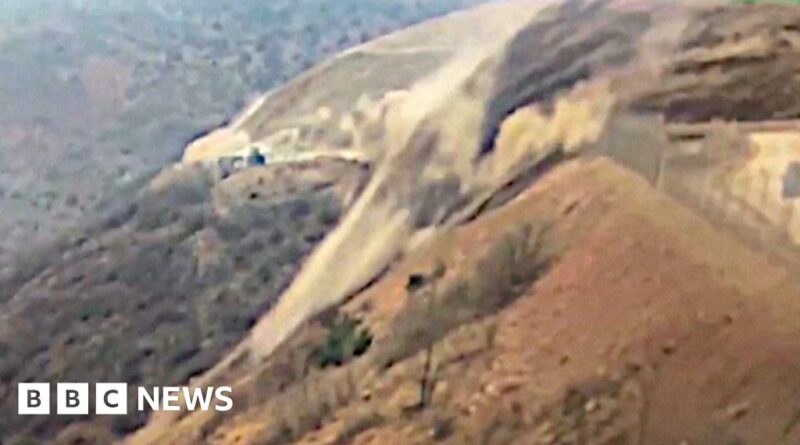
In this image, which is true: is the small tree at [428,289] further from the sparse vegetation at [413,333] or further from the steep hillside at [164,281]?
the steep hillside at [164,281]

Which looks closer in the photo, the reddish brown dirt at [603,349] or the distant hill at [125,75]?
the reddish brown dirt at [603,349]

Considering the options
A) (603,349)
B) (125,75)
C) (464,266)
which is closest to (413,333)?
(464,266)

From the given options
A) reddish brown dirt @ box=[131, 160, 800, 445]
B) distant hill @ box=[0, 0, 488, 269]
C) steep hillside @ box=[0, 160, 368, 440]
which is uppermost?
distant hill @ box=[0, 0, 488, 269]

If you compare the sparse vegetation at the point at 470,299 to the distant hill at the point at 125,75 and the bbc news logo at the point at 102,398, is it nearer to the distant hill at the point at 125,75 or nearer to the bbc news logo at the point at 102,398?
the bbc news logo at the point at 102,398

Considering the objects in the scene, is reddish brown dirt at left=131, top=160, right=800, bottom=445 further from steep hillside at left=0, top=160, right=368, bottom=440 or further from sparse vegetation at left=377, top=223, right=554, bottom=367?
steep hillside at left=0, top=160, right=368, bottom=440

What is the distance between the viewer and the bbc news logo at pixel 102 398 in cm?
356

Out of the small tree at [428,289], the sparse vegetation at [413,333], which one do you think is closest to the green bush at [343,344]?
the sparse vegetation at [413,333]

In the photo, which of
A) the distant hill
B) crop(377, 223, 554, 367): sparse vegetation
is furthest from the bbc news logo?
crop(377, 223, 554, 367): sparse vegetation

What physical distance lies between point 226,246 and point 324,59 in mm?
663

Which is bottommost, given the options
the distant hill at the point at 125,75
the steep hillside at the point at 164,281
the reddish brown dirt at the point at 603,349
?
the reddish brown dirt at the point at 603,349

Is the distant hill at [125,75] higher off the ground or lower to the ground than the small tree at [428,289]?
higher

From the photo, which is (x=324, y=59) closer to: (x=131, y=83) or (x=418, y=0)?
(x=418, y=0)

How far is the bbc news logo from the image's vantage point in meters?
→ 3.56

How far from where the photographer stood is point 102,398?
3.56 metres
